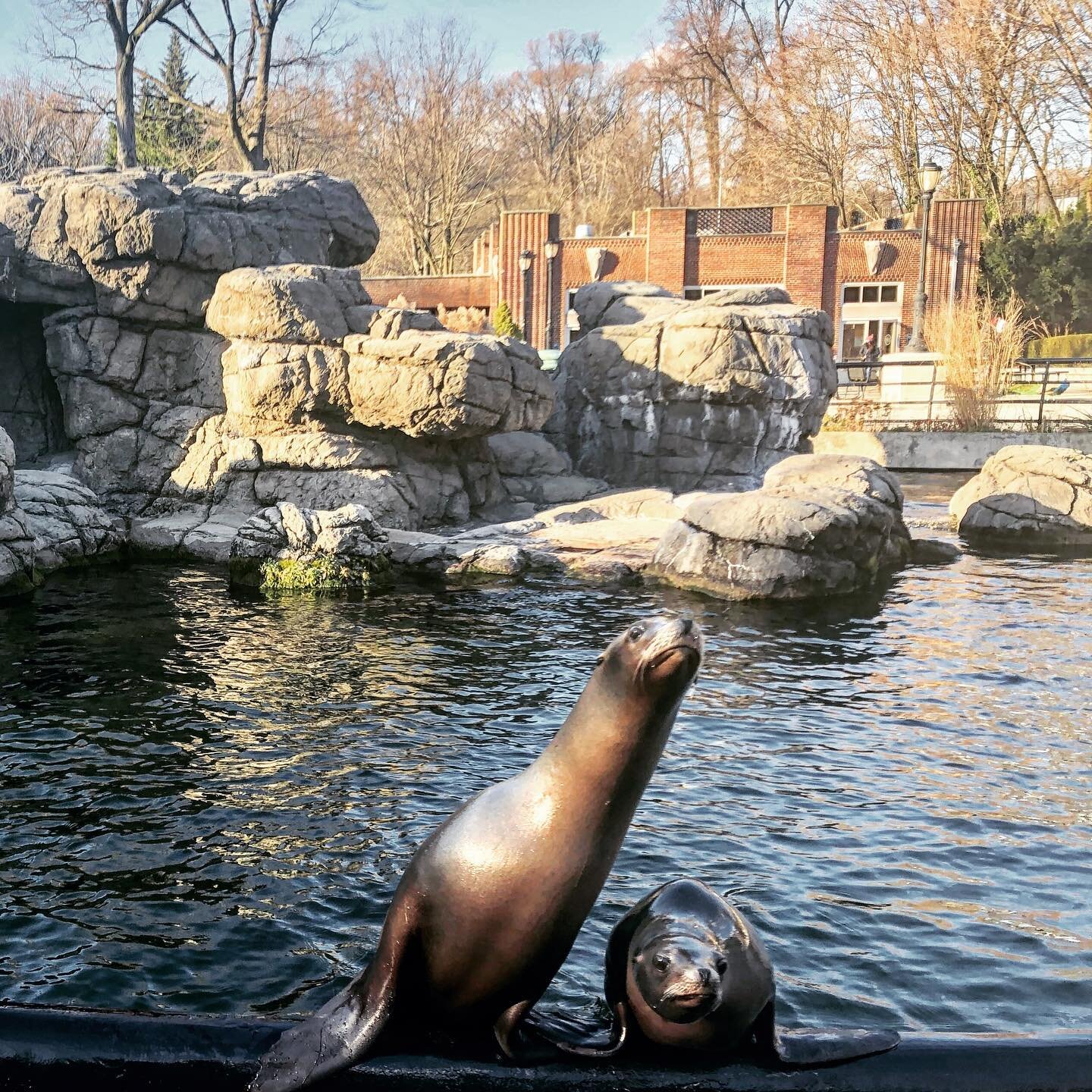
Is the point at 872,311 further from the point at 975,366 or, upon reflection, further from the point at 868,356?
the point at 975,366

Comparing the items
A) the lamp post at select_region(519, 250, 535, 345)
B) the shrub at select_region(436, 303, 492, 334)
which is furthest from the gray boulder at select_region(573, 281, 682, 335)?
the lamp post at select_region(519, 250, 535, 345)

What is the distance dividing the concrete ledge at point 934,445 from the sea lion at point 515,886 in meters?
19.4

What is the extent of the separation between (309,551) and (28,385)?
775 cm

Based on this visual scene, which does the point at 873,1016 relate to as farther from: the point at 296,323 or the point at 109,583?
the point at 296,323

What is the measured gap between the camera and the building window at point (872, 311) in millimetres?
35219

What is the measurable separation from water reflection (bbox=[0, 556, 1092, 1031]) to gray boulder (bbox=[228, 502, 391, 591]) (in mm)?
953

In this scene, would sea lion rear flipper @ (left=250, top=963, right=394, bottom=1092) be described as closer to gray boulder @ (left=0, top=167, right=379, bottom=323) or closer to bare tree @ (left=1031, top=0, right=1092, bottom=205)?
gray boulder @ (left=0, top=167, right=379, bottom=323)

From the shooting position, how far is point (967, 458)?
73.0ft

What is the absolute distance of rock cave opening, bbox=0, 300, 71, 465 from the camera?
1805 cm

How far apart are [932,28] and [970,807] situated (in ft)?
121

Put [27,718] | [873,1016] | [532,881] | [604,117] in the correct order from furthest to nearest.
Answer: [604,117] < [27,718] < [873,1016] < [532,881]

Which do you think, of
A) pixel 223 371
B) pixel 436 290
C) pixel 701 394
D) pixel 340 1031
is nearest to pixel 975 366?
pixel 701 394

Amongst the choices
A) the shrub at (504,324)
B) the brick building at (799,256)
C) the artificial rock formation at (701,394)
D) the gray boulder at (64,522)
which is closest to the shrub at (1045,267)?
the brick building at (799,256)

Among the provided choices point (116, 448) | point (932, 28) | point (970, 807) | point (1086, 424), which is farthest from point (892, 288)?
point (970, 807)
